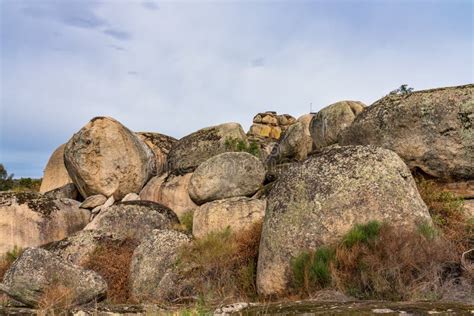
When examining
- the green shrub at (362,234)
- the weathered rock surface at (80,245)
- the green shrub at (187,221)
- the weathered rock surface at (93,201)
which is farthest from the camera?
the weathered rock surface at (93,201)

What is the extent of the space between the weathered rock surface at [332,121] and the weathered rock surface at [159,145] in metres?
6.65

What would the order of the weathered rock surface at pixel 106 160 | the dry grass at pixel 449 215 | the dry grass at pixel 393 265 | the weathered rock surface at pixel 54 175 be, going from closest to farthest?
the dry grass at pixel 393 265 < the dry grass at pixel 449 215 < the weathered rock surface at pixel 106 160 < the weathered rock surface at pixel 54 175

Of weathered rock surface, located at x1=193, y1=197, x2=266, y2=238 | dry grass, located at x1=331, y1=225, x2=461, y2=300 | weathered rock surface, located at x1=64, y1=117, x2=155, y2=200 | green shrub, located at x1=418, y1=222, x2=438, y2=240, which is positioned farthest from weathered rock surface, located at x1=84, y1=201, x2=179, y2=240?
green shrub, located at x1=418, y1=222, x2=438, y2=240

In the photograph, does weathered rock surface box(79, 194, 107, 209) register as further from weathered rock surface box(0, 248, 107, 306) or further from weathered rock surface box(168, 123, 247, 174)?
weathered rock surface box(0, 248, 107, 306)

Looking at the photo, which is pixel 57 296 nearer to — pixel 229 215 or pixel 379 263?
pixel 229 215

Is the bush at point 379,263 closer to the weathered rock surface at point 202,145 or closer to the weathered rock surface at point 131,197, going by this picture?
the weathered rock surface at point 131,197

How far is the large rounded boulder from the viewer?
11.0 m

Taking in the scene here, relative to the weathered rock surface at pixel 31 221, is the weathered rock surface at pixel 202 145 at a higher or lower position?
higher

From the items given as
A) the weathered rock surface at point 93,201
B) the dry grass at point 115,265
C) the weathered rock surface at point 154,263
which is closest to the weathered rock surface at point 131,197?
the weathered rock surface at point 93,201

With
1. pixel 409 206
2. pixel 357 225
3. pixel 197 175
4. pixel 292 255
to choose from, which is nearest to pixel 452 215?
pixel 409 206

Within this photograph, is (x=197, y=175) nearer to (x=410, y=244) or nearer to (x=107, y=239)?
(x=107, y=239)

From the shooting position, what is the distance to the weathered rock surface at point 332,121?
2305 cm

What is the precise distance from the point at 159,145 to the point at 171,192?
6221 millimetres

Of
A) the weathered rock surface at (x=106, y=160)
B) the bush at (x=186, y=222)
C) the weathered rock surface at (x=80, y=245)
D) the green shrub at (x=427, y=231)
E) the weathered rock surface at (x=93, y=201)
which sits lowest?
the green shrub at (x=427, y=231)
